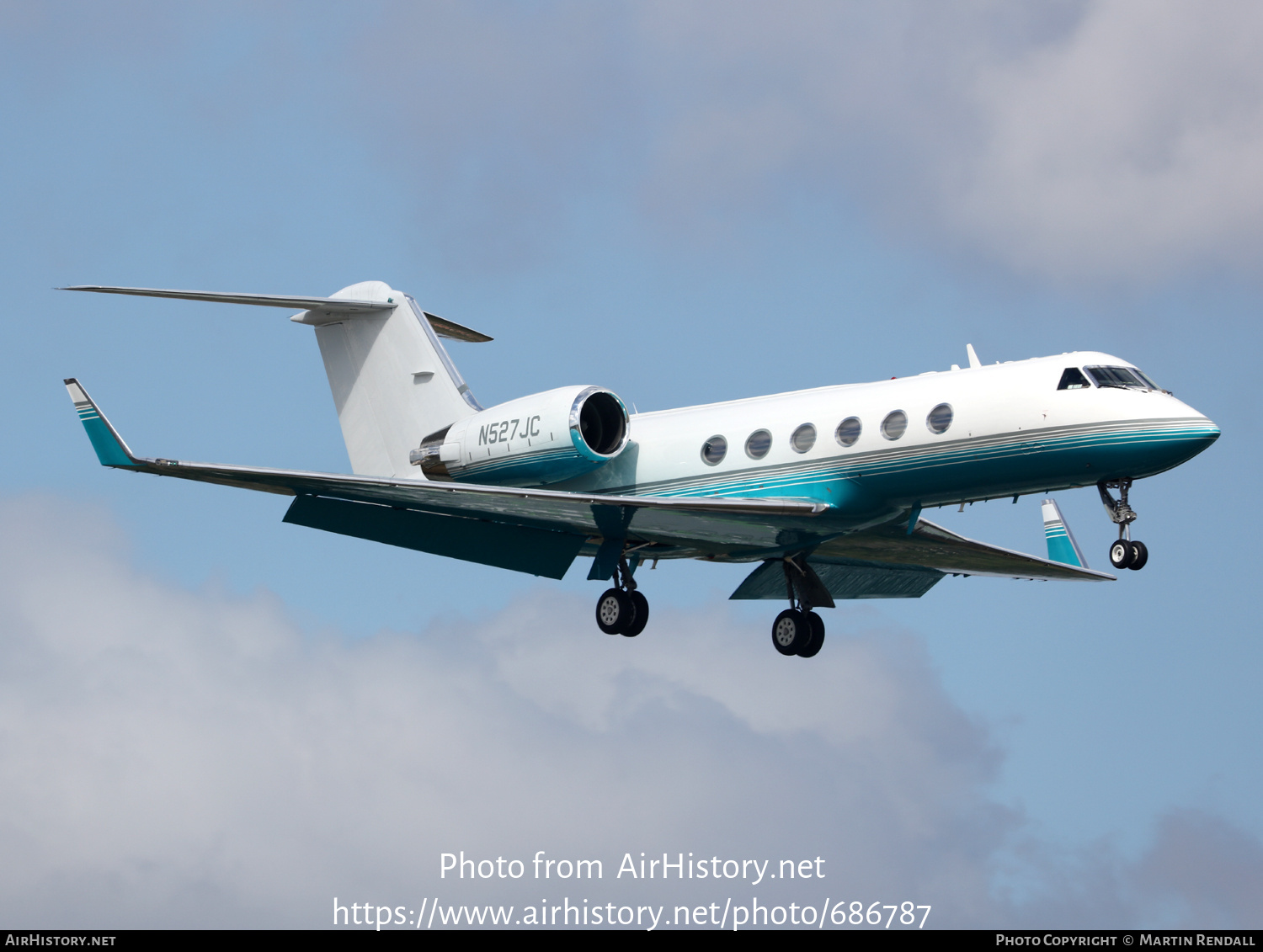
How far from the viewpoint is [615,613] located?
26.6 meters

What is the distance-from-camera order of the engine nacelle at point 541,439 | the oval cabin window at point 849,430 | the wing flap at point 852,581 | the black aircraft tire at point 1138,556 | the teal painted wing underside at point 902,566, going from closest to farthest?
the black aircraft tire at point 1138,556 → the oval cabin window at point 849,430 → the engine nacelle at point 541,439 → the teal painted wing underside at point 902,566 → the wing flap at point 852,581

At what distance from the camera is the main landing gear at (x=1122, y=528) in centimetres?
2211

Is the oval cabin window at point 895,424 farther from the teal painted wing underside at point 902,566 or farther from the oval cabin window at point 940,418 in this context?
the teal painted wing underside at point 902,566

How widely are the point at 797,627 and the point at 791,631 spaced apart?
0.34 ft

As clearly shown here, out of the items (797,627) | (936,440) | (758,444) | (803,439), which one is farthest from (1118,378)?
→ (797,627)

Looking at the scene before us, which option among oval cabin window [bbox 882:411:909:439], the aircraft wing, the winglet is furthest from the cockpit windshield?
the winglet

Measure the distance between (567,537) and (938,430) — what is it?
6.43 metres

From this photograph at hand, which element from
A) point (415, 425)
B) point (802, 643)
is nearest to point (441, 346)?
point (415, 425)

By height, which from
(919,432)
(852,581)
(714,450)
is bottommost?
(919,432)

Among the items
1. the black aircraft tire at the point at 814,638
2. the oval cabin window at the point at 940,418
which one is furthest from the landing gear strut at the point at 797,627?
the oval cabin window at the point at 940,418

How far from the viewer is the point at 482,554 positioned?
90.0ft

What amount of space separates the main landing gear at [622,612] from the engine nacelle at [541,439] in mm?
1832

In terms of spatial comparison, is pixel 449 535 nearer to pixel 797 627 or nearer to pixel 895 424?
pixel 797 627

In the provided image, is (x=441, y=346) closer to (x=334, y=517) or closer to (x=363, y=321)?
(x=363, y=321)
